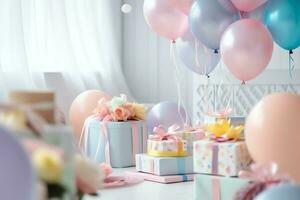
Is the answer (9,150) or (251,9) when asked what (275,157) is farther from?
(9,150)

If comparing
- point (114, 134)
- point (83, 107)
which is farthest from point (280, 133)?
point (83, 107)

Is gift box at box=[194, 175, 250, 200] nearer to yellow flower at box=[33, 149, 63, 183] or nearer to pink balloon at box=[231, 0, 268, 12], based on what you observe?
pink balloon at box=[231, 0, 268, 12]

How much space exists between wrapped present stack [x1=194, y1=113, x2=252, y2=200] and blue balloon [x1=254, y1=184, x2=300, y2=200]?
0.84 meters

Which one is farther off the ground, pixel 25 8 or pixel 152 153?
pixel 25 8

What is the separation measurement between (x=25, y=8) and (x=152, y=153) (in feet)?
4.90

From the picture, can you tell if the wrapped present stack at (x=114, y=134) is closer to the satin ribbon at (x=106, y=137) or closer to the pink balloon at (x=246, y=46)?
the satin ribbon at (x=106, y=137)

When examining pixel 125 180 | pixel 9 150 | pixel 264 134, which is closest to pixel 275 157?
pixel 264 134

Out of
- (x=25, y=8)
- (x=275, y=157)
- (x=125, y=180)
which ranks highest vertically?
(x=25, y=8)

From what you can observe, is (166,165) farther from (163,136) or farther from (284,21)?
(284,21)

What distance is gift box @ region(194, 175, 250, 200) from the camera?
6.61ft

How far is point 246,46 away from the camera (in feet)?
8.66

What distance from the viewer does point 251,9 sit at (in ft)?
Result: 9.34

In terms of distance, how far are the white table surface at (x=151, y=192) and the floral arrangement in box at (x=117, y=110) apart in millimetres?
629

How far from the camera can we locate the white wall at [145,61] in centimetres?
466
